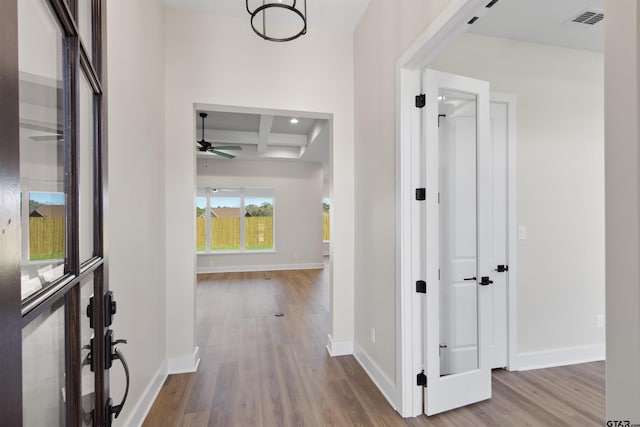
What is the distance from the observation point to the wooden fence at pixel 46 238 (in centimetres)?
52

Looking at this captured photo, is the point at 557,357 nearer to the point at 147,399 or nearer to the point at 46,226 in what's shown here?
the point at 147,399

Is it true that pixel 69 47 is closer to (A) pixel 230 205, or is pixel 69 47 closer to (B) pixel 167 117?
(B) pixel 167 117

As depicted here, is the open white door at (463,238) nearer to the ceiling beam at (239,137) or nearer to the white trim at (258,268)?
the ceiling beam at (239,137)

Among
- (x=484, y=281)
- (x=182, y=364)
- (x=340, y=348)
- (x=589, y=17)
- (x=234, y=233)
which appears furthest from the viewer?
(x=234, y=233)

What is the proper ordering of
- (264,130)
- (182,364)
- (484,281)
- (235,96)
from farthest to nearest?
(264,130) < (235,96) < (182,364) < (484,281)

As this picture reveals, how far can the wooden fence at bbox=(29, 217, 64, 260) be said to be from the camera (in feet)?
1.69

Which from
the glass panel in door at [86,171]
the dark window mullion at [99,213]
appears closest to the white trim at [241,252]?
the dark window mullion at [99,213]

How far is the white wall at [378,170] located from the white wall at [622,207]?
112 centimetres

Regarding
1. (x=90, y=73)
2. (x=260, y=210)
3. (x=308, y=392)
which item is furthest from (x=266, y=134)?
(x=90, y=73)

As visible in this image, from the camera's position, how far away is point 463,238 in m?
2.20

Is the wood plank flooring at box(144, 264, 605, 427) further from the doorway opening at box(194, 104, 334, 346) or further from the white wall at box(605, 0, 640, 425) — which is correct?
the doorway opening at box(194, 104, 334, 346)

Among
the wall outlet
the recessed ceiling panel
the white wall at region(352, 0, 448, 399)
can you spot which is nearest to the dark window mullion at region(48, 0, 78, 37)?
the white wall at region(352, 0, 448, 399)

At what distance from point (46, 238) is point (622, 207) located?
138 cm

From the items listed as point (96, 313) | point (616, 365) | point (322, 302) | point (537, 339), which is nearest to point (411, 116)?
point (616, 365)
